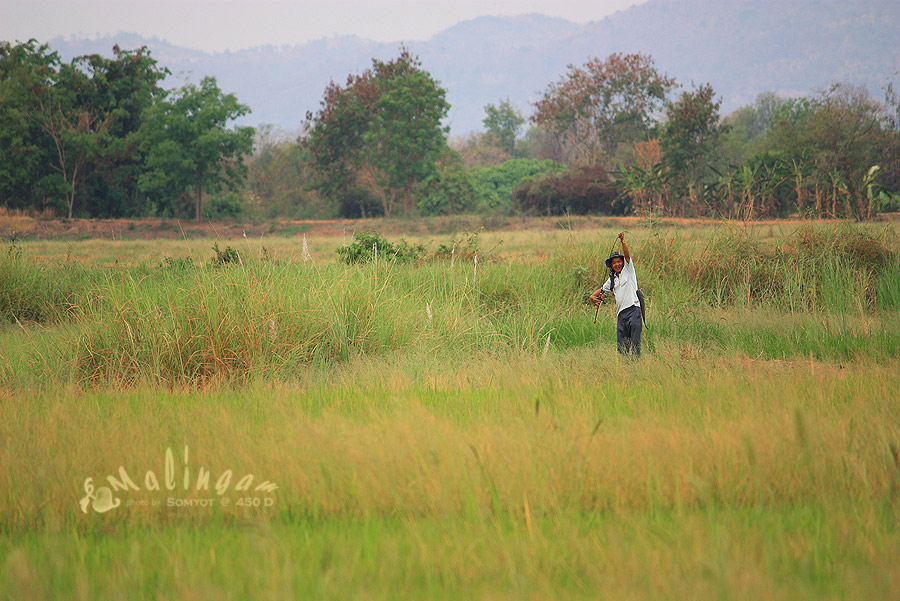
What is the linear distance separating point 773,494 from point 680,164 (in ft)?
120

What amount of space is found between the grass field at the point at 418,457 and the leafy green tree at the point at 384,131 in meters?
41.6

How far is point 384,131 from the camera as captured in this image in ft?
159

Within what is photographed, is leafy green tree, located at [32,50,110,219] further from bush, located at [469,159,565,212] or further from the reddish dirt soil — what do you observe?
bush, located at [469,159,565,212]

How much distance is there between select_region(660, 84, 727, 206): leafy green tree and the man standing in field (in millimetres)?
31168

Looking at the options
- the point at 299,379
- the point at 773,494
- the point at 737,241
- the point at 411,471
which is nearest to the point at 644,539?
the point at 773,494

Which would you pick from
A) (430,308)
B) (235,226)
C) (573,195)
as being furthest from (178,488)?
(235,226)

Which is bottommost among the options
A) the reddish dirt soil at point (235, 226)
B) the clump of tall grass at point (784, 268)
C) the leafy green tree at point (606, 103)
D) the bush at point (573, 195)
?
the clump of tall grass at point (784, 268)

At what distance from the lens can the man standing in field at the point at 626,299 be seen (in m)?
7.32

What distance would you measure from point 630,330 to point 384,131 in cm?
4321

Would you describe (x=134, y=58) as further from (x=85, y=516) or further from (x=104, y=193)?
(x=85, y=516)

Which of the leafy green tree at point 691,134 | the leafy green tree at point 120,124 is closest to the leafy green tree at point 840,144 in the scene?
the leafy green tree at point 691,134

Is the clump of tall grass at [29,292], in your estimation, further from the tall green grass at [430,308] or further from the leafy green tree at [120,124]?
the leafy green tree at [120,124]

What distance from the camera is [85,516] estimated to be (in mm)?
3232

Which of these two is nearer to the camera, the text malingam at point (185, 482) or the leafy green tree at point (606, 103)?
the text malingam at point (185, 482)
